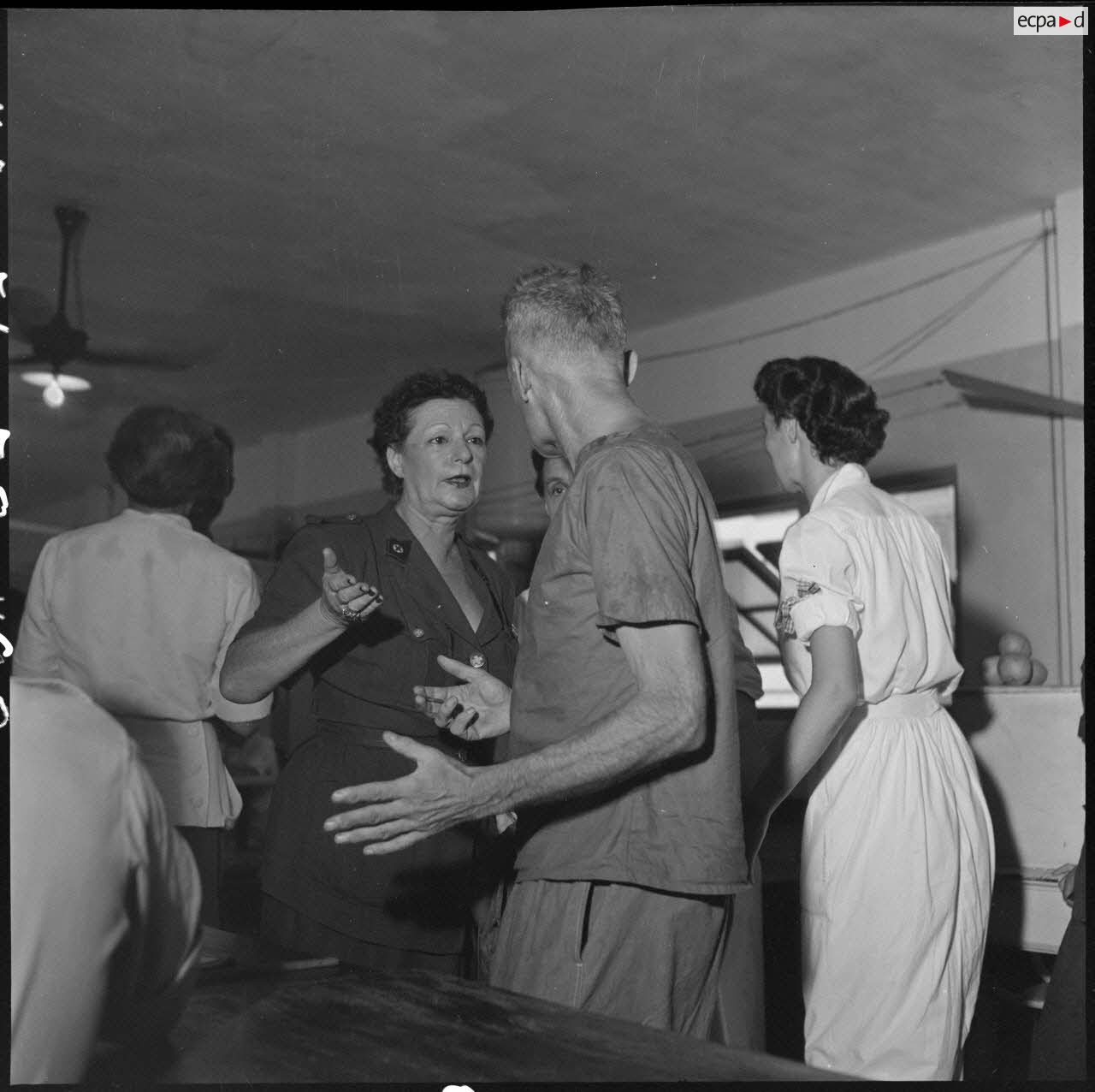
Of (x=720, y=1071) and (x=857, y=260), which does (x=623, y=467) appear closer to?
(x=720, y=1071)

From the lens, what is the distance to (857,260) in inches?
162

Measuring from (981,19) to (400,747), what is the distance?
198cm

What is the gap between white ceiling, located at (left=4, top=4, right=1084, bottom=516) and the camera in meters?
2.40

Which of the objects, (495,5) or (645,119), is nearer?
(495,5)

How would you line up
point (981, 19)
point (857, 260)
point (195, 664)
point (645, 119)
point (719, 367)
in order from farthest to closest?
point (719, 367)
point (857, 260)
point (645, 119)
point (981, 19)
point (195, 664)

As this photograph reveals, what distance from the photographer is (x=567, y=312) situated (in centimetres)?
140

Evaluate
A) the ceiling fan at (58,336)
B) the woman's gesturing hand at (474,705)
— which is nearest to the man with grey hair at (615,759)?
the woman's gesturing hand at (474,705)

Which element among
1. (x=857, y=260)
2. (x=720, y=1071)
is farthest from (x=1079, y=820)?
(x=857, y=260)

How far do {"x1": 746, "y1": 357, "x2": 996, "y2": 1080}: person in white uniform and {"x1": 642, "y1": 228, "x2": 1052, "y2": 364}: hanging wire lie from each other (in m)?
2.34

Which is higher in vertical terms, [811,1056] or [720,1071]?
[720,1071]

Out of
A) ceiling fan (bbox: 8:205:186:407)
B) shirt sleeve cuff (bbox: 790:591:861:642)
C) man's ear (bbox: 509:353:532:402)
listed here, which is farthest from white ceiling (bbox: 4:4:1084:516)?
shirt sleeve cuff (bbox: 790:591:861:642)

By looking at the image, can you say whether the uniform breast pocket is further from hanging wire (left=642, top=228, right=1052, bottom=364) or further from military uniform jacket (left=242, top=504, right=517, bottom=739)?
hanging wire (left=642, top=228, right=1052, bottom=364)

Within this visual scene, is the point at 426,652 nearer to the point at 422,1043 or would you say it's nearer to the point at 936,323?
the point at 422,1043

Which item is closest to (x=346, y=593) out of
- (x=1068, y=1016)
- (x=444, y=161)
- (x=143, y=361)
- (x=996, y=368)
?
(x=1068, y=1016)
